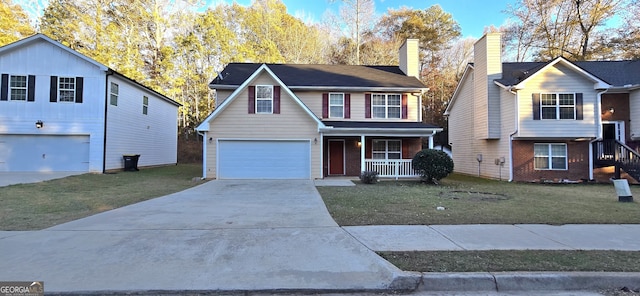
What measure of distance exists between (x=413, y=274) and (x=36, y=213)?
26.9 ft

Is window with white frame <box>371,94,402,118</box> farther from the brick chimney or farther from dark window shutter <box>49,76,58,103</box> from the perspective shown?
dark window shutter <box>49,76,58,103</box>

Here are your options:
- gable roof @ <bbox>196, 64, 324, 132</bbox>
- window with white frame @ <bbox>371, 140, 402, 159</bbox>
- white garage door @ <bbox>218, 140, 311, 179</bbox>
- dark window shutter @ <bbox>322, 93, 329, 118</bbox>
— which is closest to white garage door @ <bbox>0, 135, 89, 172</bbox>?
gable roof @ <bbox>196, 64, 324, 132</bbox>

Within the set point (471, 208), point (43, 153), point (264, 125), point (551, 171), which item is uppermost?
point (264, 125)

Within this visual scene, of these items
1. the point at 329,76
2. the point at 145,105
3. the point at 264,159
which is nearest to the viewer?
the point at 264,159

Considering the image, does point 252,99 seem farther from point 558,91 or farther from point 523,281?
point 558,91

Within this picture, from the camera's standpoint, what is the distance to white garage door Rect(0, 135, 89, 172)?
15812 mm

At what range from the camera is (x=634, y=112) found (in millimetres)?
15719

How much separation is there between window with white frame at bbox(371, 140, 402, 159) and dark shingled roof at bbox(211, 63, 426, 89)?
3013mm

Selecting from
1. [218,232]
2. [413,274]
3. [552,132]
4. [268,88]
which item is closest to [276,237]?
[218,232]

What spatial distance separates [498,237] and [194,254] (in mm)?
4873

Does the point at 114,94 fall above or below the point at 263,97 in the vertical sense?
above

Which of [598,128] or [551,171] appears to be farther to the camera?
[551,171]

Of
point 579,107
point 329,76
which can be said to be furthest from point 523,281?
point 329,76

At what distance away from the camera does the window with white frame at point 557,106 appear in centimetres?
1485
